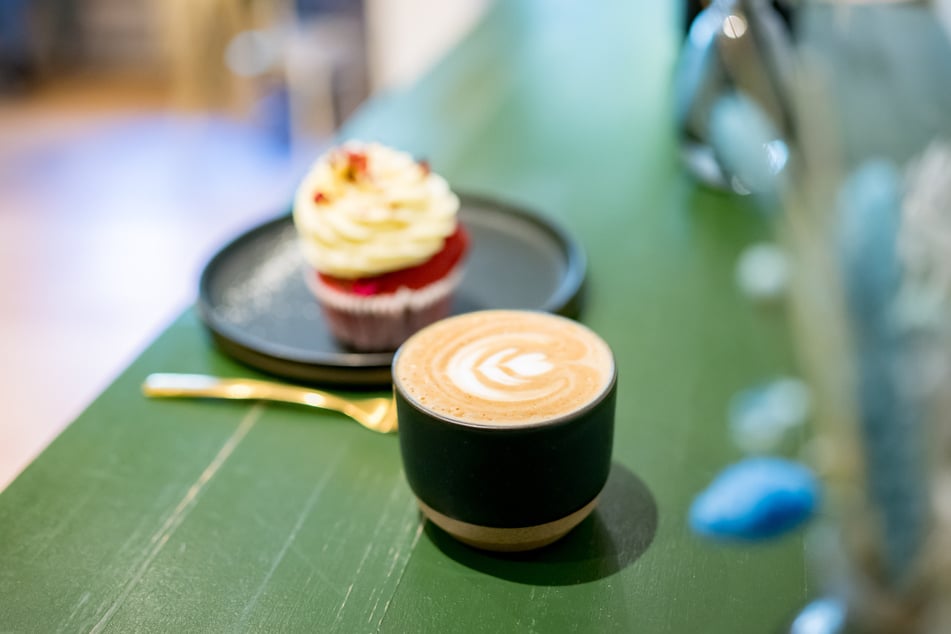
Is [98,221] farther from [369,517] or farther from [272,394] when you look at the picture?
[369,517]

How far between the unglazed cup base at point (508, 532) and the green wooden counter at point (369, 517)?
16 millimetres

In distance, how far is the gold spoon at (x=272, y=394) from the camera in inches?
36.1

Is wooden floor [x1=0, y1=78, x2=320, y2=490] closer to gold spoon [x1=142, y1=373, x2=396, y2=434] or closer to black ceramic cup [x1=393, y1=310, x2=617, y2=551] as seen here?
gold spoon [x1=142, y1=373, x2=396, y2=434]

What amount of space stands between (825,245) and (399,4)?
327 centimetres

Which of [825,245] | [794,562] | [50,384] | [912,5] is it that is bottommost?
[50,384]

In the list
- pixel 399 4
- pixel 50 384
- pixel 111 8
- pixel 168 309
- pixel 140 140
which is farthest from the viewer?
pixel 111 8

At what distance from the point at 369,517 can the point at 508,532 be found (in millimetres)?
139

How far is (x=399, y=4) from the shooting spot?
349 cm

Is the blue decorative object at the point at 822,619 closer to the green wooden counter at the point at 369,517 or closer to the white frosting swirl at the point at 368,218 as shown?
the green wooden counter at the point at 369,517

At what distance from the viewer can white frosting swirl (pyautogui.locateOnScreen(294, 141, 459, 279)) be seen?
3.23 ft

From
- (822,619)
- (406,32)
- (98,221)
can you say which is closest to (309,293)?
(822,619)

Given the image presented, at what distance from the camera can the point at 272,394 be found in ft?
3.10

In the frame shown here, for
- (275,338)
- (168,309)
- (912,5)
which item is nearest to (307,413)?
(275,338)

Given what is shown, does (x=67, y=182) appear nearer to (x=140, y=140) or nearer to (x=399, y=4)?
(x=140, y=140)
